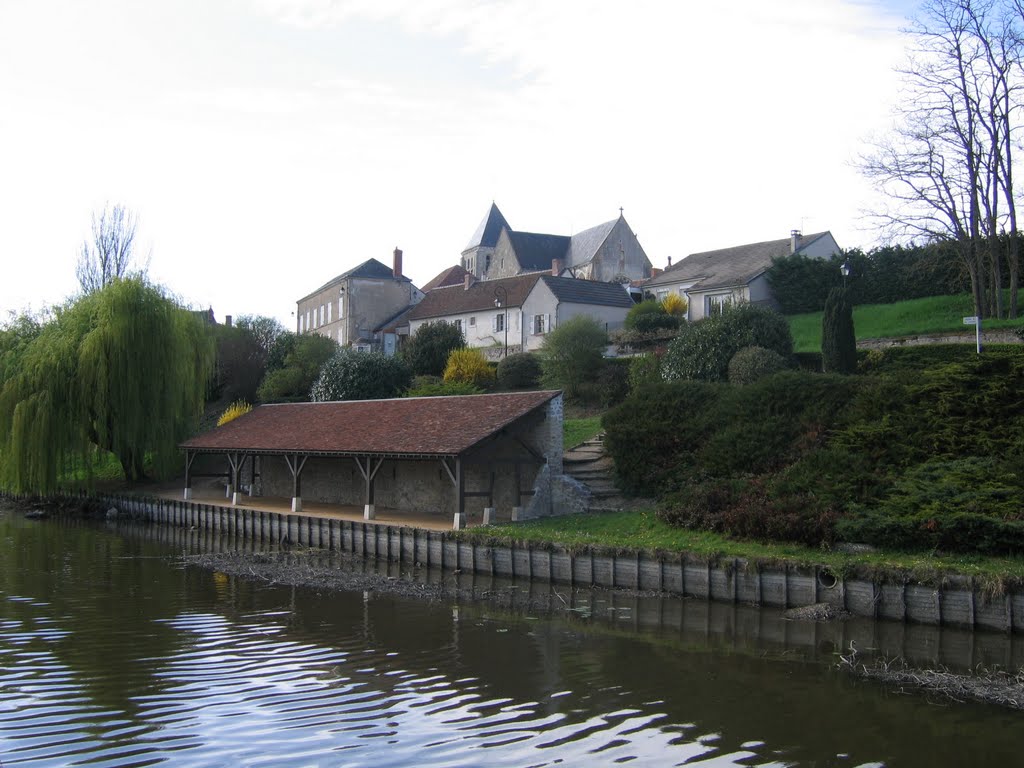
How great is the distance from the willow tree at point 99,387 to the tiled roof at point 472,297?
2081 cm

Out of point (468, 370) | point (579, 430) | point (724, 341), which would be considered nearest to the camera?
point (579, 430)

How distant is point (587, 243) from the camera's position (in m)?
66.8

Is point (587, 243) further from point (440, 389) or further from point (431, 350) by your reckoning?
point (440, 389)

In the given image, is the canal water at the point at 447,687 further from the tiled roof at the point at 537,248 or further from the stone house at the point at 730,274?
the tiled roof at the point at 537,248

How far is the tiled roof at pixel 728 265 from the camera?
4406 centimetres

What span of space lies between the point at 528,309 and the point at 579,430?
60.0 feet

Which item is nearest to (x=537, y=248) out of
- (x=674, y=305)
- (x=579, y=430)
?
(x=674, y=305)

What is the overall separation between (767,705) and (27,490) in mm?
25079

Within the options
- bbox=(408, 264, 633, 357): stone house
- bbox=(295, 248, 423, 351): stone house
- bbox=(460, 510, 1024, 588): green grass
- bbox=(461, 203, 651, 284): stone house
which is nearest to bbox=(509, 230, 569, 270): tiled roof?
bbox=(461, 203, 651, 284): stone house

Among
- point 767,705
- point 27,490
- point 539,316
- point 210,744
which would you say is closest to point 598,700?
point 767,705

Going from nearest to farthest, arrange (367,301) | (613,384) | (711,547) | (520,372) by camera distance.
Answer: (711,547) < (613,384) < (520,372) < (367,301)

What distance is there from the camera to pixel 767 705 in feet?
33.0

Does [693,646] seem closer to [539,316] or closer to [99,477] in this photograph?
[99,477]

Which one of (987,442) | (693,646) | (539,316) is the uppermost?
(539,316)
